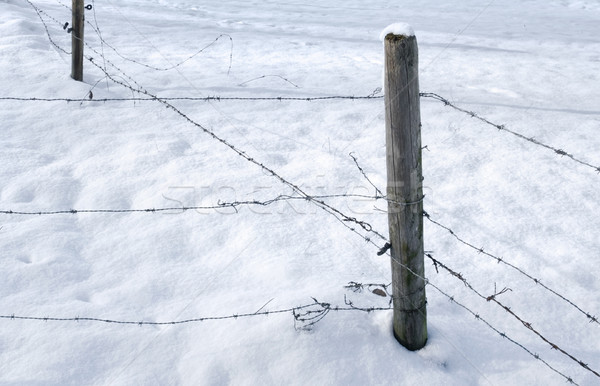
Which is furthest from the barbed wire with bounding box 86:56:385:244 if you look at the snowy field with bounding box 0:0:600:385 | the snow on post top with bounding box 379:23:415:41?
the snow on post top with bounding box 379:23:415:41

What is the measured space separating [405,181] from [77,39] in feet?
18.6

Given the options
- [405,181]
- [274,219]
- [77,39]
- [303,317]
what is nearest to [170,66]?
[77,39]

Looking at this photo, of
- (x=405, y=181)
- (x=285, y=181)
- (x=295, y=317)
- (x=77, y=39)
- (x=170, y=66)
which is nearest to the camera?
(x=405, y=181)

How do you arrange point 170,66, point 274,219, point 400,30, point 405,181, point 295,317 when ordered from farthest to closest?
point 170,66 < point 274,219 < point 295,317 < point 405,181 < point 400,30

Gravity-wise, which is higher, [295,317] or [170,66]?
[170,66]

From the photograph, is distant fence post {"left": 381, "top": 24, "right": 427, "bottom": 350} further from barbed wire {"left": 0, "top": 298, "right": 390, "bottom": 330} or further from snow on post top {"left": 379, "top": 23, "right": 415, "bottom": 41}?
barbed wire {"left": 0, "top": 298, "right": 390, "bottom": 330}

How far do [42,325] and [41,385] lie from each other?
0.54 m

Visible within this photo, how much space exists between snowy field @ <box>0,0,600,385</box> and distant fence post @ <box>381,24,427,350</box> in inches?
8.5

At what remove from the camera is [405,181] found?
2713 mm

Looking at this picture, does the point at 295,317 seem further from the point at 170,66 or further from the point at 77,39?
the point at 170,66

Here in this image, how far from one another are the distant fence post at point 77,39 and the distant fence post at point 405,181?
5.46 meters

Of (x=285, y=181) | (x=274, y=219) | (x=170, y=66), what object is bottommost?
(x=274, y=219)

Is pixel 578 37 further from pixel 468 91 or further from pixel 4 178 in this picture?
pixel 4 178

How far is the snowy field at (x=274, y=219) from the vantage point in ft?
10.2
